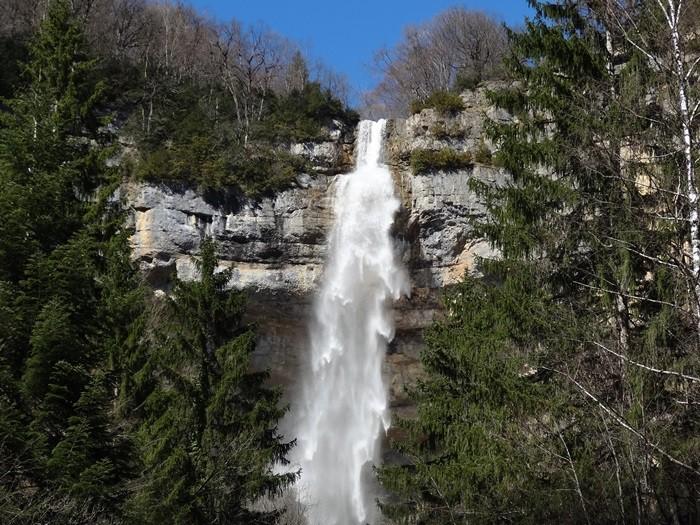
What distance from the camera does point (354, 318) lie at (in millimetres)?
28156

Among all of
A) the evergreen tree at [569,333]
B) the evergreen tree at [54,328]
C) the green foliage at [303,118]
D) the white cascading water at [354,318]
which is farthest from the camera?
the green foliage at [303,118]

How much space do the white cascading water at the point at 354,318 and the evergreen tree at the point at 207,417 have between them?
13.9 metres

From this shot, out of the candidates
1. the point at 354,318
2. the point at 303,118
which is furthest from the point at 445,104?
the point at 354,318

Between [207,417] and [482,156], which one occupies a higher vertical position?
[482,156]

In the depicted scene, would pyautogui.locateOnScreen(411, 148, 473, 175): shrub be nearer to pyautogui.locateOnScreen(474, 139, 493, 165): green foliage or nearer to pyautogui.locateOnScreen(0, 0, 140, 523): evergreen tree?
pyautogui.locateOnScreen(474, 139, 493, 165): green foliage

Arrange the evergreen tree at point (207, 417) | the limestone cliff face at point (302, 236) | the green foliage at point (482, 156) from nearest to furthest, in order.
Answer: the evergreen tree at point (207, 417), the limestone cliff face at point (302, 236), the green foliage at point (482, 156)

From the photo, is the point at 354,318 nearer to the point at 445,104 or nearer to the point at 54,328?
the point at 445,104

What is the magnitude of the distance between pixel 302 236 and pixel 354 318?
3.63 metres

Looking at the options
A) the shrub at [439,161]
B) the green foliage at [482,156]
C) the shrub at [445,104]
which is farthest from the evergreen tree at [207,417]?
the shrub at [445,104]

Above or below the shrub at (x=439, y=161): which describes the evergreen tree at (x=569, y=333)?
below

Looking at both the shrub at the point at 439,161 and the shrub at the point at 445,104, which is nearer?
the shrub at the point at 439,161

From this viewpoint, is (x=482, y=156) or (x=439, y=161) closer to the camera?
(x=439, y=161)

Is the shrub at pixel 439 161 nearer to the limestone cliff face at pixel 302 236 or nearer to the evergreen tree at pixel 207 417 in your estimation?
the limestone cliff face at pixel 302 236

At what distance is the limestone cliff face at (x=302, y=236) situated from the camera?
86.2 feet
